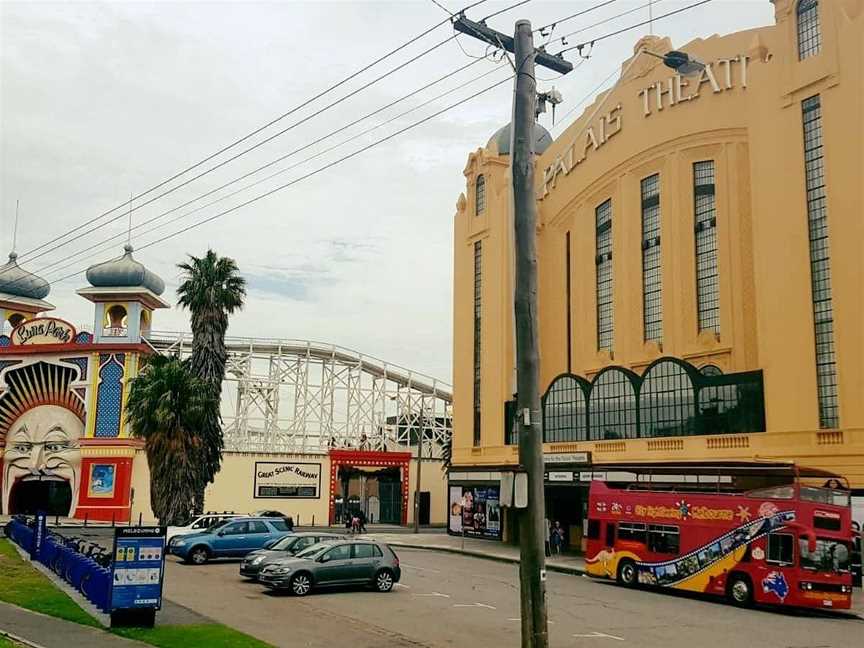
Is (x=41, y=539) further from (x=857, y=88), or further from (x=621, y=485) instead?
(x=857, y=88)

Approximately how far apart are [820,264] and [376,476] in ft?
141

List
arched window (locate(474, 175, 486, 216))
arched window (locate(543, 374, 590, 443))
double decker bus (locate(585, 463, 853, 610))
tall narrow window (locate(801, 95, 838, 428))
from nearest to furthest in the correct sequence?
1. double decker bus (locate(585, 463, 853, 610))
2. tall narrow window (locate(801, 95, 838, 428))
3. arched window (locate(543, 374, 590, 443))
4. arched window (locate(474, 175, 486, 216))

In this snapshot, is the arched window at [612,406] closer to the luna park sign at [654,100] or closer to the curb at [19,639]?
the luna park sign at [654,100]

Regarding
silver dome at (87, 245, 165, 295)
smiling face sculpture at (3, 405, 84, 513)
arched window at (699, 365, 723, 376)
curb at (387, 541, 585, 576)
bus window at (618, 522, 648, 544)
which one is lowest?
curb at (387, 541, 585, 576)

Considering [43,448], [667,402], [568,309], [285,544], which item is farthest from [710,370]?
[43,448]

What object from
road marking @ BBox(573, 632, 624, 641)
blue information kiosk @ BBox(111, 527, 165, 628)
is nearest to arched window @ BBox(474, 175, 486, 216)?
road marking @ BBox(573, 632, 624, 641)

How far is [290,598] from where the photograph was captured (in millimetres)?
23250

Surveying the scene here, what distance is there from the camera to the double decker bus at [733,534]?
23719mm

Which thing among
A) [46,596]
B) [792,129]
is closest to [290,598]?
[46,596]

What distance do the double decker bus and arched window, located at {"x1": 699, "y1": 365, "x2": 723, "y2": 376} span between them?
7239 millimetres

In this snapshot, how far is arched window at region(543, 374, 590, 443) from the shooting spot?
138 ft

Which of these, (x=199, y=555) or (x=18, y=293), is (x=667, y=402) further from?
(x=18, y=293)

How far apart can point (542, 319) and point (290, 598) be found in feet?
91.6

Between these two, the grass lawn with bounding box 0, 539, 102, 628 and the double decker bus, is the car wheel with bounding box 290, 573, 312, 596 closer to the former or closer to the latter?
the grass lawn with bounding box 0, 539, 102, 628
